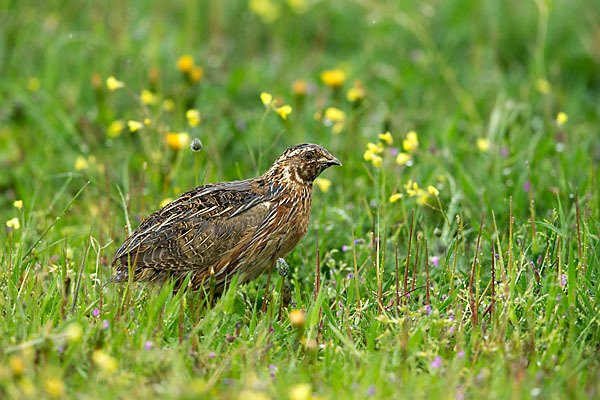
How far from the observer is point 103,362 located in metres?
3.24

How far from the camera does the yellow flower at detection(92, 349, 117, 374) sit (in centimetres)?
325

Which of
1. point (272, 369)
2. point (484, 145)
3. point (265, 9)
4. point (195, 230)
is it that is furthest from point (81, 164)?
point (265, 9)

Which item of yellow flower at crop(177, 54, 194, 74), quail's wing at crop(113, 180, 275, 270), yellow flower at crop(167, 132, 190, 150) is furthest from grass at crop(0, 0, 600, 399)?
yellow flower at crop(177, 54, 194, 74)

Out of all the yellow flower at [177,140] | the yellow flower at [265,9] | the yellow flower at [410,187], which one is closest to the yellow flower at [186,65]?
the yellow flower at [177,140]

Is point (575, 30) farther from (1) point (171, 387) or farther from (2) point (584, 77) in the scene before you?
(1) point (171, 387)

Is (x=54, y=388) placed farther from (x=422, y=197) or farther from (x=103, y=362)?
(x=422, y=197)

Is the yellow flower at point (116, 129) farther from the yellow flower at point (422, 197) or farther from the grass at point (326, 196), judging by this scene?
the yellow flower at point (422, 197)

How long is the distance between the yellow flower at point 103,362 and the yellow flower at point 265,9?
20.2ft

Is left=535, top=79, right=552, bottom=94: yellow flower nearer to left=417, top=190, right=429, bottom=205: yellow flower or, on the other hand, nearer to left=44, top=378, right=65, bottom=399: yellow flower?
left=417, top=190, right=429, bottom=205: yellow flower

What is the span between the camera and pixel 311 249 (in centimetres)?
539

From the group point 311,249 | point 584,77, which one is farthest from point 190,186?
point 584,77

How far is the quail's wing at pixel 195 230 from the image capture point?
4.72 m

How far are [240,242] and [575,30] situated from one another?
549 centimetres

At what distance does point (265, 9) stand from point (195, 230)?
498cm
